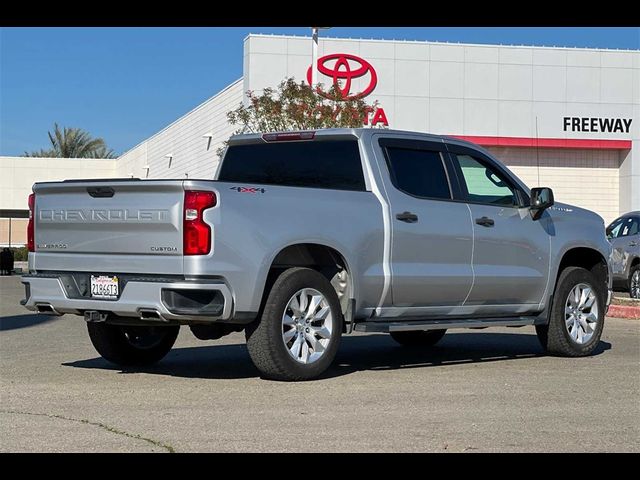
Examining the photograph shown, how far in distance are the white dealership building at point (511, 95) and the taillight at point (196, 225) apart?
28474 millimetres

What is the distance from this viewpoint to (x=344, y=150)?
10.1 metres

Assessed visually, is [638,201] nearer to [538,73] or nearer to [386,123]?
[538,73]

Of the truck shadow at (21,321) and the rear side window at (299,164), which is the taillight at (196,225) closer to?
the rear side window at (299,164)

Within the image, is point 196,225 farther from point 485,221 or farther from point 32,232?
point 485,221

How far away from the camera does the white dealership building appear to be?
37562 mm

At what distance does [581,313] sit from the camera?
37.6 feet

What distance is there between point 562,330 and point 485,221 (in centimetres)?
150

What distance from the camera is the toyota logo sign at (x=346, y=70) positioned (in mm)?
37312

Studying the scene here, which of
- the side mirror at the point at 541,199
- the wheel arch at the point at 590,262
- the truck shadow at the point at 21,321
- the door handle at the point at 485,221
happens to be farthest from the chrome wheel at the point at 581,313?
the truck shadow at the point at 21,321

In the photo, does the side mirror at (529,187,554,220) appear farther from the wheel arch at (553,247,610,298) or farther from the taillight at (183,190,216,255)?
the taillight at (183,190,216,255)

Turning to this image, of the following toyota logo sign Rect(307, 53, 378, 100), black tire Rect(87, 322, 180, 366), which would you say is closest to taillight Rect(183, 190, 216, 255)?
black tire Rect(87, 322, 180, 366)
